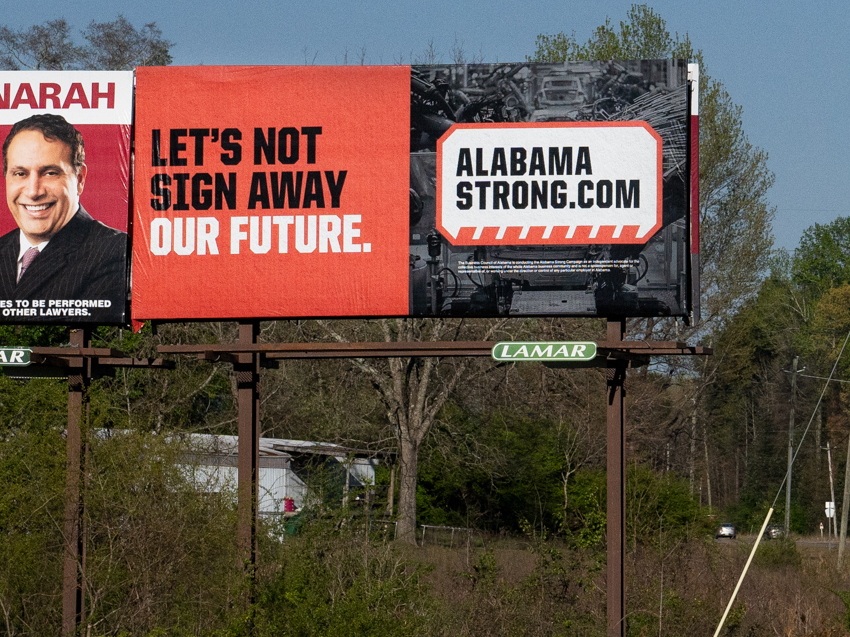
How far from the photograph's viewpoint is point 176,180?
13469mm

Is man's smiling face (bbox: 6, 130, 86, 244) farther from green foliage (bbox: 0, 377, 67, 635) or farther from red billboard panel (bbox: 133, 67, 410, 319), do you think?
→ green foliage (bbox: 0, 377, 67, 635)

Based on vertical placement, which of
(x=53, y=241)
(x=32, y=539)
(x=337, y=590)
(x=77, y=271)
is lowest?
(x=337, y=590)

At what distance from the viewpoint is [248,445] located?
13.1 metres

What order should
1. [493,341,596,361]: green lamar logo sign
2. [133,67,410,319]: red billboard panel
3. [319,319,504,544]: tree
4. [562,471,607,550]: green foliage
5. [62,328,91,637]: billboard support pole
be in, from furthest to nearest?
[319,319,504,544]: tree, [562,471,607,550]: green foliage, [133,67,410,319]: red billboard panel, [62,328,91,637]: billboard support pole, [493,341,596,361]: green lamar logo sign

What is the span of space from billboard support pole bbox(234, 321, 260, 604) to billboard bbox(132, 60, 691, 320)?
60 centimetres

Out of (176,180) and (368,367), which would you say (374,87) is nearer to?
(176,180)

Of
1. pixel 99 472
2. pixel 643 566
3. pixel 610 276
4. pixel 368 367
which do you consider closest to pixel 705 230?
pixel 368 367

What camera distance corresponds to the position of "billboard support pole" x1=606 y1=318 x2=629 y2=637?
12805 mm

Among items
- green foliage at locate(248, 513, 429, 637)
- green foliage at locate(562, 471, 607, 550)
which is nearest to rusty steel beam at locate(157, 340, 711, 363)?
green foliage at locate(248, 513, 429, 637)

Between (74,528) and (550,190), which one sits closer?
(74,528)

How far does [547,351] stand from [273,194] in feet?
13.0

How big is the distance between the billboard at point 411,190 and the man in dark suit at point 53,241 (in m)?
0.39

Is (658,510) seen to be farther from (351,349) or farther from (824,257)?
(824,257)

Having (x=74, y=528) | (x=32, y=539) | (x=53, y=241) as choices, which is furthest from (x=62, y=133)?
(x=32, y=539)
